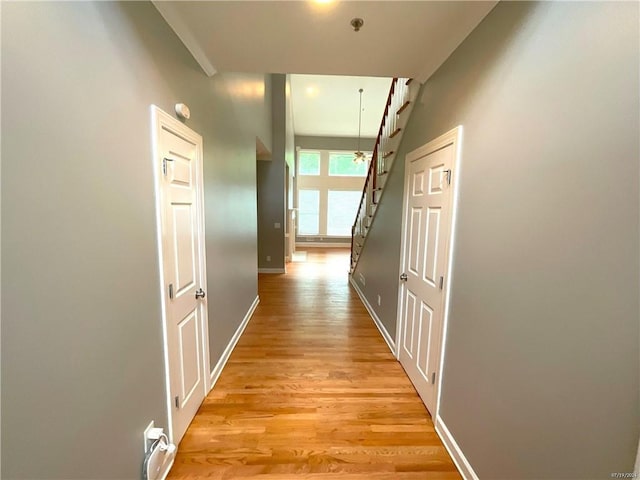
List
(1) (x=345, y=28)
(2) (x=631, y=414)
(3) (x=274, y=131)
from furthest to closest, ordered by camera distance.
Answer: (3) (x=274, y=131)
(1) (x=345, y=28)
(2) (x=631, y=414)

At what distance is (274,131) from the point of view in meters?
5.52

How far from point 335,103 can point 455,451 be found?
771 centimetres

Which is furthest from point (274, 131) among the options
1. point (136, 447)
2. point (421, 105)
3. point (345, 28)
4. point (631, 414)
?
point (631, 414)

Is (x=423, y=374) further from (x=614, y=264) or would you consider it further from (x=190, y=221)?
(x=190, y=221)

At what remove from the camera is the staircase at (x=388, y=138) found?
2.61 m

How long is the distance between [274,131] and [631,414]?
19.0 ft

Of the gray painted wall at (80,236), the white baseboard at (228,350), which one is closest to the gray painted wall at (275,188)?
the white baseboard at (228,350)

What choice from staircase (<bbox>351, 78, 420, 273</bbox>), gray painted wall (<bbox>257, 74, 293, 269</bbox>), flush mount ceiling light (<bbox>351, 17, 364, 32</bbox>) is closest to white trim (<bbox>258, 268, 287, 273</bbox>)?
gray painted wall (<bbox>257, 74, 293, 269</bbox>)

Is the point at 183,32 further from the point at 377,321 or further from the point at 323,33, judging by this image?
the point at 377,321

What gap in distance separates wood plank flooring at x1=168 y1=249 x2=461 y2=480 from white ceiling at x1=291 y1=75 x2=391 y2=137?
5717mm

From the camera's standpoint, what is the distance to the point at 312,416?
6.40 feet

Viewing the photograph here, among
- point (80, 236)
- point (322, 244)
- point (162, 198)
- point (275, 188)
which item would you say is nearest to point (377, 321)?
point (162, 198)

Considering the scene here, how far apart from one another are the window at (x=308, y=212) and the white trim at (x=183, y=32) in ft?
25.5

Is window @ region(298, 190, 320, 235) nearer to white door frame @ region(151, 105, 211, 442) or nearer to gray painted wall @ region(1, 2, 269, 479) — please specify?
white door frame @ region(151, 105, 211, 442)
